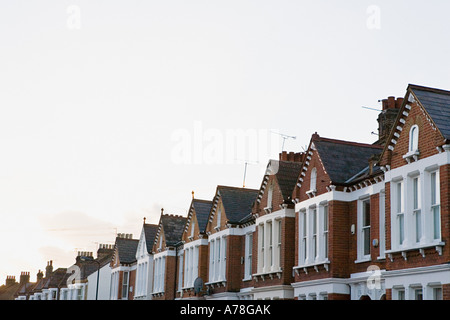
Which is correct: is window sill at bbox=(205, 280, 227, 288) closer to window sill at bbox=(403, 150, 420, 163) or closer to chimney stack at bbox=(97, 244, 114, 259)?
window sill at bbox=(403, 150, 420, 163)

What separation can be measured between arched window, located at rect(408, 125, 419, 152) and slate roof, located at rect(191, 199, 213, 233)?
73.5 feet

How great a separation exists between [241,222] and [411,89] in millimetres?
17064

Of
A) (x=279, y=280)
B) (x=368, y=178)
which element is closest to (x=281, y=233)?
(x=279, y=280)

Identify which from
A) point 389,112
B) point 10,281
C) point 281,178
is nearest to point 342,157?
point 389,112

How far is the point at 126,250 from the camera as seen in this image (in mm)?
60594

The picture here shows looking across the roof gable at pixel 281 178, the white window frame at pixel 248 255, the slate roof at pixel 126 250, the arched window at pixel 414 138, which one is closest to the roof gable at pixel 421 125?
the arched window at pixel 414 138

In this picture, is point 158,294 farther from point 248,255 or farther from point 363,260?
point 363,260

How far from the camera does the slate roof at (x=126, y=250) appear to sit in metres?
59.7

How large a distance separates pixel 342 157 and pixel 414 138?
21.5 ft

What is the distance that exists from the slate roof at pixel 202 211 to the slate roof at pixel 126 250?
664 inches

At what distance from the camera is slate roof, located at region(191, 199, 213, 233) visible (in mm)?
42562

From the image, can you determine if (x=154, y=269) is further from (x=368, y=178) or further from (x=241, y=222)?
(x=368, y=178)

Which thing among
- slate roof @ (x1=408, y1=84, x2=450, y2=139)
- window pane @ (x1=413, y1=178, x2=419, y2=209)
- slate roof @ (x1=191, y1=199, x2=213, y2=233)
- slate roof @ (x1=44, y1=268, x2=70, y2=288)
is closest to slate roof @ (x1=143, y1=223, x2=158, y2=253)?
slate roof @ (x1=191, y1=199, x2=213, y2=233)

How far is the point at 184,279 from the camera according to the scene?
144ft
